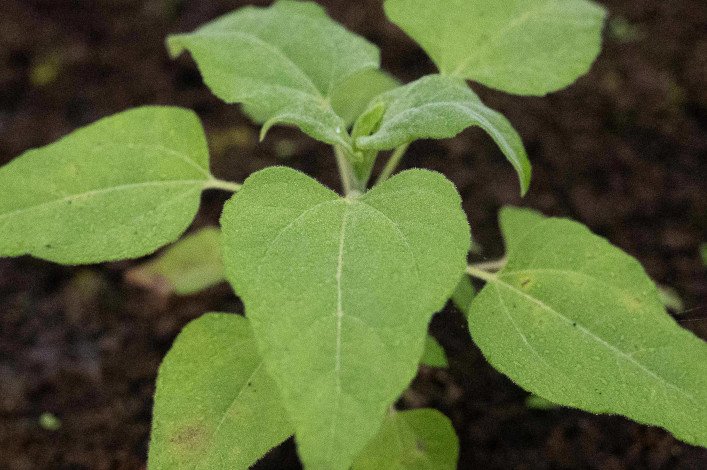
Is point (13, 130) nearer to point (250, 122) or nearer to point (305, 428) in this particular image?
point (250, 122)

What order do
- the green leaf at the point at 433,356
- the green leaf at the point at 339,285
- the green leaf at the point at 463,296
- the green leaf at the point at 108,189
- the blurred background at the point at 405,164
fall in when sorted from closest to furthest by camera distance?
1. the green leaf at the point at 339,285
2. the green leaf at the point at 108,189
3. the green leaf at the point at 433,356
4. the green leaf at the point at 463,296
5. the blurred background at the point at 405,164

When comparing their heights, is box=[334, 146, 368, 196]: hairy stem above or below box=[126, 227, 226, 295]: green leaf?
above

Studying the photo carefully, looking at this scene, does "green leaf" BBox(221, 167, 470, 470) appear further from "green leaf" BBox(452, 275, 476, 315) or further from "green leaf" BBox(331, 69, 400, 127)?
"green leaf" BBox(331, 69, 400, 127)

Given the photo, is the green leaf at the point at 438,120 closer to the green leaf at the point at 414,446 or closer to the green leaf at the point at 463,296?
the green leaf at the point at 463,296

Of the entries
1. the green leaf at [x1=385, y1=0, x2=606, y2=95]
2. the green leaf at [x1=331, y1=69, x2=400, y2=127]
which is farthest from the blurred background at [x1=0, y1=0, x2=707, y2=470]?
the green leaf at [x1=385, y1=0, x2=606, y2=95]

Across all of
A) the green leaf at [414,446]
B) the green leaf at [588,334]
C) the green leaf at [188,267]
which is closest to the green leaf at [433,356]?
the green leaf at [414,446]

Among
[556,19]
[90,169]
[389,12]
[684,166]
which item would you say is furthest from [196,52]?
[684,166]

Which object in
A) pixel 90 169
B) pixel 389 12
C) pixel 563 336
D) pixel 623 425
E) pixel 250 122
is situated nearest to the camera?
pixel 563 336
